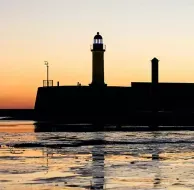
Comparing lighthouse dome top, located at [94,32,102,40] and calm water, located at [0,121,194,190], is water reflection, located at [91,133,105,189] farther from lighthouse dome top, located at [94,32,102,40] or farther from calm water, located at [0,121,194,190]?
lighthouse dome top, located at [94,32,102,40]

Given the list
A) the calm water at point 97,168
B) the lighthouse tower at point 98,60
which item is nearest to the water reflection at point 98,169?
the calm water at point 97,168

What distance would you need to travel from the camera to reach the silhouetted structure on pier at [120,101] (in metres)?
80.8

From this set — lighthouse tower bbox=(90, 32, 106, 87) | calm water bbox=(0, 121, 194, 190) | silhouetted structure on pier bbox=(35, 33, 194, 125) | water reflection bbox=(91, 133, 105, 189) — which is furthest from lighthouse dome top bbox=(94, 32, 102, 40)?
water reflection bbox=(91, 133, 105, 189)

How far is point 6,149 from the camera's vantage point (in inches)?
1040

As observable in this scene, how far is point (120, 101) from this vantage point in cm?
8444

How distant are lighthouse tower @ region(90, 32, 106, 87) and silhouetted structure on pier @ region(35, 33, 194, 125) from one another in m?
5.42

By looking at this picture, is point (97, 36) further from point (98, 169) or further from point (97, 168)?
point (98, 169)

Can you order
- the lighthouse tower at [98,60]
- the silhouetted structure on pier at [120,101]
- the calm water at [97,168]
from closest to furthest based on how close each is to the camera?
the calm water at [97,168], the lighthouse tower at [98,60], the silhouetted structure on pier at [120,101]

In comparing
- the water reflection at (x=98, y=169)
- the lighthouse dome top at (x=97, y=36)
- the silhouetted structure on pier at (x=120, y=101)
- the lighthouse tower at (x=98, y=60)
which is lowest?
the water reflection at (x=98, y=169)

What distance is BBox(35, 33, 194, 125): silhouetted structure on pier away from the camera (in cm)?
8075

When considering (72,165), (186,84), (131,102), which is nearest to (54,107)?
(131,102)

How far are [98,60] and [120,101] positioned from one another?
46.3ft

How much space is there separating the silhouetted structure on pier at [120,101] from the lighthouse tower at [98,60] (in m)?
5.42

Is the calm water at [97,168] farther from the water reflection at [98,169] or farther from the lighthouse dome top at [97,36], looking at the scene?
the lighthouse dome top at [97,36]
